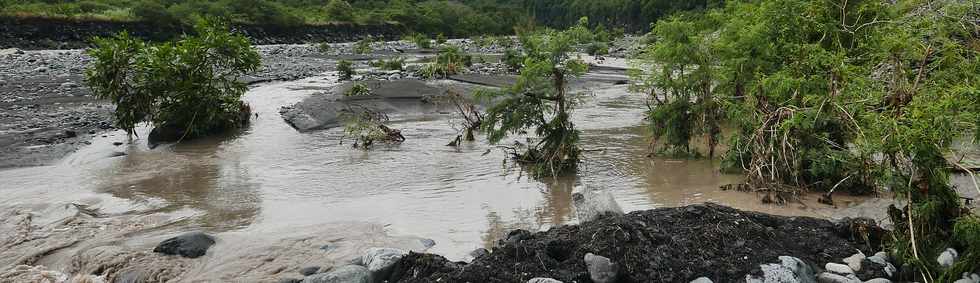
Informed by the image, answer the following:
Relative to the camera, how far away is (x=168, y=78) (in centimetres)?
1174

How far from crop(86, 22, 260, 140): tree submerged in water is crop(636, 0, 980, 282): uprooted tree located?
7.53 meters

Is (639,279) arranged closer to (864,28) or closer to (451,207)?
(451,207)

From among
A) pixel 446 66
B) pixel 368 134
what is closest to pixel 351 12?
pixel 446 66

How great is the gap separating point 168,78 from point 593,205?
8.64 m

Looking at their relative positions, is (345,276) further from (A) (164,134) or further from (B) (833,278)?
(A) (164,134)

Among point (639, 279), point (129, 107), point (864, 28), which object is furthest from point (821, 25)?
point (129, 107)

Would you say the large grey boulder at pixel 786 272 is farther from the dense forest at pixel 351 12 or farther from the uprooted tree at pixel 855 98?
the dense forest at pixel 351 12

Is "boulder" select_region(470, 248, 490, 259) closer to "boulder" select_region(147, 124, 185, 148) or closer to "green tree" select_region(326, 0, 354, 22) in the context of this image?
"boulder" select_region(147, 124, 185, 148)

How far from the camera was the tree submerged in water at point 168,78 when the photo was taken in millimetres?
11477

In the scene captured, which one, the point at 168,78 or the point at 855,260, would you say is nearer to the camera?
the point at 855,260

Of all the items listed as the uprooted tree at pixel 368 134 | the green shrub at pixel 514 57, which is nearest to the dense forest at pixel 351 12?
the green shrub at pixel 514 57

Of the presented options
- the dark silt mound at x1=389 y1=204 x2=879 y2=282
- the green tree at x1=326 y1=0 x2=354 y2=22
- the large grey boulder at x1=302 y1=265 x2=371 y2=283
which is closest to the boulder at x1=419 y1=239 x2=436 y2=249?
the dark silt mound at x1=389 y1=204 x2=879 y2=282

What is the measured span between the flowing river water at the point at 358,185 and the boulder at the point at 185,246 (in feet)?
1.18

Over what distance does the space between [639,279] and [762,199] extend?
3.23m
